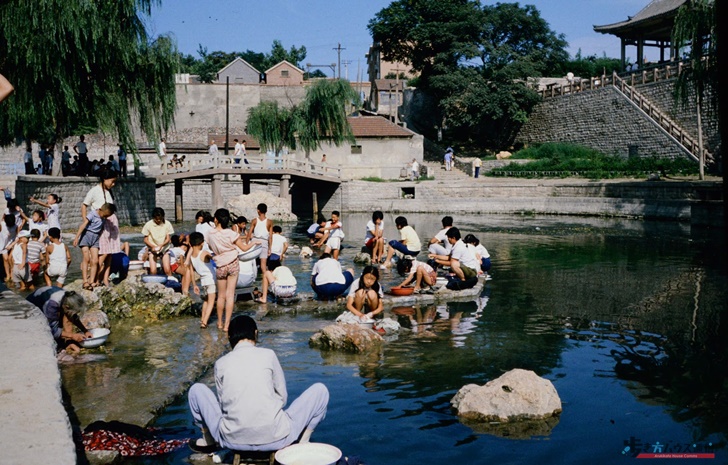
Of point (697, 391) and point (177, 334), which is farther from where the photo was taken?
point (177, 334)

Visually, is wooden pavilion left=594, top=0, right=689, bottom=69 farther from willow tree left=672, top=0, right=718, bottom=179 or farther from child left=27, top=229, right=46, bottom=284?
child left=27, top=229, right=46, bottom=284

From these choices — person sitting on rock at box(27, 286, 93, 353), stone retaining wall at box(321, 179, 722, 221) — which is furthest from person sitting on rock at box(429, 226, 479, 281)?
stone retaining wall at box(321, 179, 722, 221)

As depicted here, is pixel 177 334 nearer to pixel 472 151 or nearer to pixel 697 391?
pixel 697 391

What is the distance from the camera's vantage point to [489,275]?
56.9 feet

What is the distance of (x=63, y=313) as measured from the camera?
884cm

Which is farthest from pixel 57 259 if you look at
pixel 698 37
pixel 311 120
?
pixel 311 120

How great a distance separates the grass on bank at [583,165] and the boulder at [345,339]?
96.5 ft

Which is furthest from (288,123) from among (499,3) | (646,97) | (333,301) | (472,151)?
(333,301)

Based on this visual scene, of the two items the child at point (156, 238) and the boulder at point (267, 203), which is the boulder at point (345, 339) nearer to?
the child at point (156, 238)

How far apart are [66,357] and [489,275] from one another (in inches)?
417

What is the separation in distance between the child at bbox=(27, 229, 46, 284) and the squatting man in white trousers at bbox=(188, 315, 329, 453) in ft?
30.6

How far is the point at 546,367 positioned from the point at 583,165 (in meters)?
33.7

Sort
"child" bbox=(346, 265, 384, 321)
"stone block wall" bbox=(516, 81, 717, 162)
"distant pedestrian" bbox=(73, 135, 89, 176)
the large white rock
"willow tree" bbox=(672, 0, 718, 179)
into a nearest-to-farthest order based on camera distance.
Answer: the large white rock → "child" bbox=(346, 265, 384, 321) → "willow tree" bbox=(672, 0, 718, 179) → "distant pedestrian" bbox=(73, 135, 89, 176) → "stone block wall" bbox=(516, 81, 717, 162)

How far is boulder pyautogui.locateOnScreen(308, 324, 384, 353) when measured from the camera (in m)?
9.93
